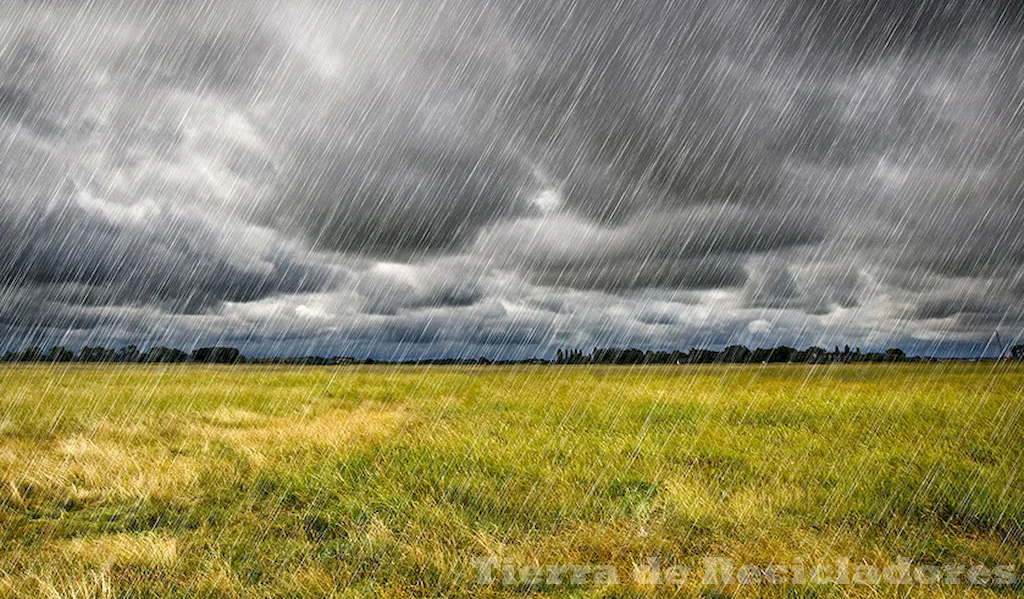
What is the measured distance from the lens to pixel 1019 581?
4.82 metres

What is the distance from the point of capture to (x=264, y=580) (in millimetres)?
5020

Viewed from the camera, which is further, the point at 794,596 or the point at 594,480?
the point at 594,480

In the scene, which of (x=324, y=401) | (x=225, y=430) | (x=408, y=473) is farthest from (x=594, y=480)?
(x=324, y=401)

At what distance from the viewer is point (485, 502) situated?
7.07m

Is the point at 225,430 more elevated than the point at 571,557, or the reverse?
the point at 571,557

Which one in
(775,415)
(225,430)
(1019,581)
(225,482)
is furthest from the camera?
(775,415)

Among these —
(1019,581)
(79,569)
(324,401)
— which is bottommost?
(324,401)

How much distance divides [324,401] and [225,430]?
7.61 meters

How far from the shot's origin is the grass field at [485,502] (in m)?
5.08

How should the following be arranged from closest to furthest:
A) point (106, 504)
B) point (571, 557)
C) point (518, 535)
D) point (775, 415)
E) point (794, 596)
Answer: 1. point (794, 596)
2. point (571, 557)
3. point (518, 535)
4. point (106, 504)
5. point (775, 415)

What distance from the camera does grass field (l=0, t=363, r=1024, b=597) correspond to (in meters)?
5.08

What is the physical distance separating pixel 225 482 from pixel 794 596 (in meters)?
7.75

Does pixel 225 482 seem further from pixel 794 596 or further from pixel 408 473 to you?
pixel 794 596

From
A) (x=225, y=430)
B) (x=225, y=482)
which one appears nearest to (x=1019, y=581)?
(x=225, y=482)
